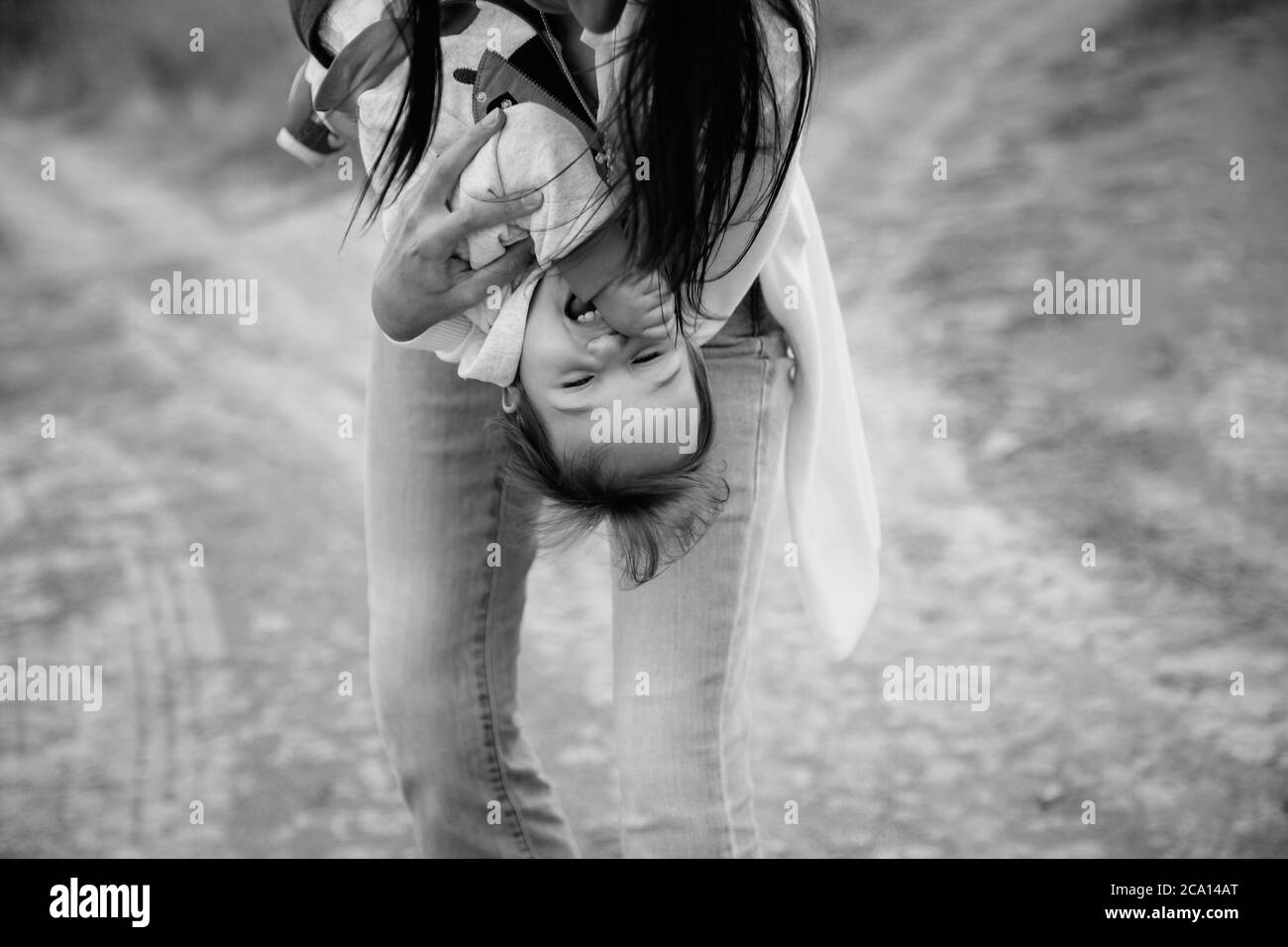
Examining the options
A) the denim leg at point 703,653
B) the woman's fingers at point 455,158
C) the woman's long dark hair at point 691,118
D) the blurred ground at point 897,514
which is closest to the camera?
the woman's long dark hair at point 691,118

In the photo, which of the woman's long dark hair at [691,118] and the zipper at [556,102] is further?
the zipper at [556,102]

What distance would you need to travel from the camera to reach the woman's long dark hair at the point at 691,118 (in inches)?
42.6

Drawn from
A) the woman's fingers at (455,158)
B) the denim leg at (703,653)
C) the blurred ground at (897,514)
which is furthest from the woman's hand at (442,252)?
the blurred ground at (897,514)

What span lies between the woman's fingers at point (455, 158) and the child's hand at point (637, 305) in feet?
0.58

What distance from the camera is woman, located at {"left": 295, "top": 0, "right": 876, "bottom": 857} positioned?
1121 mm

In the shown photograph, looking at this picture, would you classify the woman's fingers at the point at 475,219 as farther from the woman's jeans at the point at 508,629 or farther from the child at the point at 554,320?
the woman's jeans at the point at 508,629

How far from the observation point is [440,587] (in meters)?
1.49

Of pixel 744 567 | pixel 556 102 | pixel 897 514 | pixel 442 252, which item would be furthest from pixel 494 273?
pixel 897 514

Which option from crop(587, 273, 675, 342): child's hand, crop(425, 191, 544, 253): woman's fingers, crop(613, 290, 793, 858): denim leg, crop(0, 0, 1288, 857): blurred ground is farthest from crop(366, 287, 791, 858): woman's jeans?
crop(0, 0, 1288, 857): blurred ground

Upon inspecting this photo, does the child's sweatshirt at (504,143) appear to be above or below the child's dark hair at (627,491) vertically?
above

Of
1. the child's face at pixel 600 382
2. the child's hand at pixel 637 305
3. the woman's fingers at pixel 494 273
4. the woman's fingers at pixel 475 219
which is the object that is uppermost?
the woman's fingers at pixel 475 219

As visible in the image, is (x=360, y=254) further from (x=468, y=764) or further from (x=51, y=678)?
(x=468, y=764)

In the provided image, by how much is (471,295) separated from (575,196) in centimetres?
15
